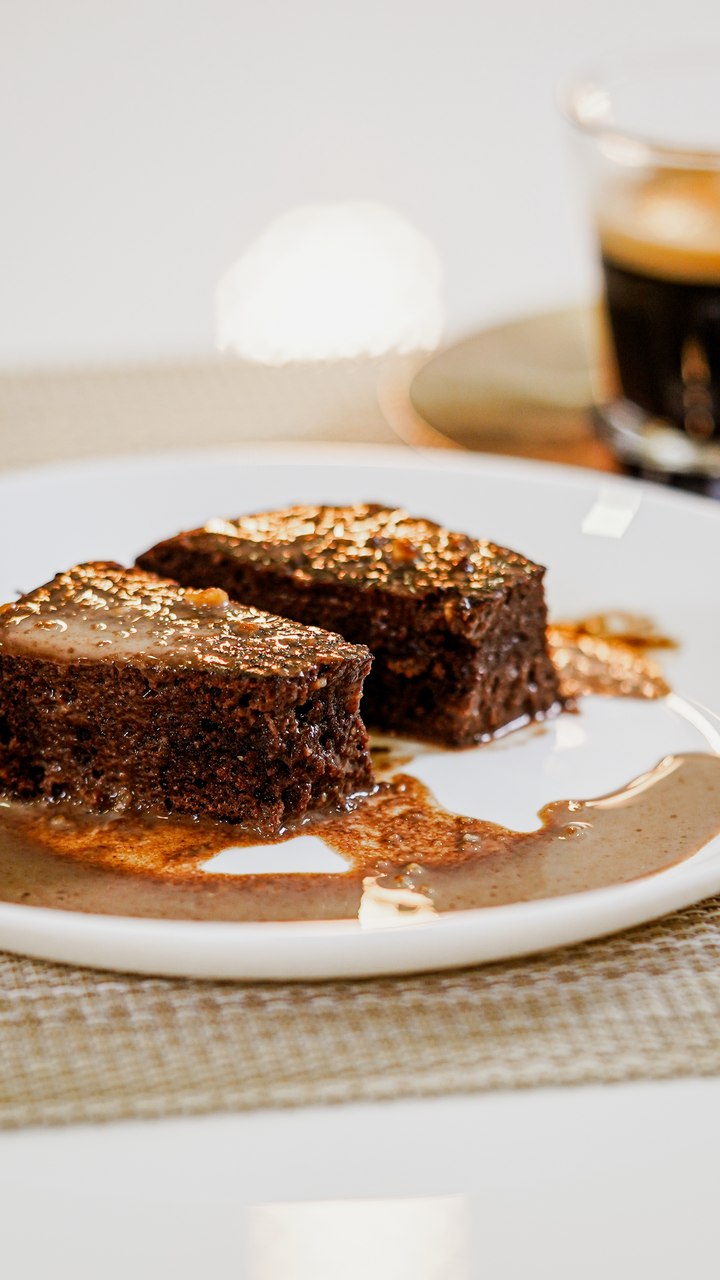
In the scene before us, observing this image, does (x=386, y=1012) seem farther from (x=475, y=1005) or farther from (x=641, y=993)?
(x=641, y=993)

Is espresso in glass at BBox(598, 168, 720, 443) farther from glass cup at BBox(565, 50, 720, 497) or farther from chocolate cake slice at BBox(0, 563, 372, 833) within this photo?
chocolate cake slice at BBox(0, 563, 372, 833)

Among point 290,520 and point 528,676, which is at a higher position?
point 290,520

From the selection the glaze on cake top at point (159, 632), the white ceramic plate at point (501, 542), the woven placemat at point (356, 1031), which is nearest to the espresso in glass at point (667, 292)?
the white ceramic plate at point (501, 542)

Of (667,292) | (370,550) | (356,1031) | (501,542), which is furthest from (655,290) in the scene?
(356,1031)

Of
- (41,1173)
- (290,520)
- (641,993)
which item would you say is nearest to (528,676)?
(290,520)

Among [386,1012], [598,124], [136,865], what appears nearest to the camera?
[386,1012]

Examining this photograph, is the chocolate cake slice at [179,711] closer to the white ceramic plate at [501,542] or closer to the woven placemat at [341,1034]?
the white ceramic plate at [501,542]

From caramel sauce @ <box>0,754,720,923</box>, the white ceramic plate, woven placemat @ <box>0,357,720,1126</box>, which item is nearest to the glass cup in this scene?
the white ceramic plate
